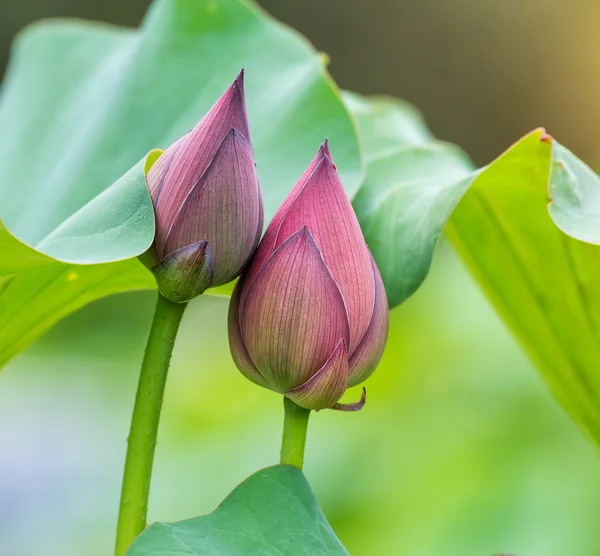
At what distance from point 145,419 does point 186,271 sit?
0.28 ft

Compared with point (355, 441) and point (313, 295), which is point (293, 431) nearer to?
point (313, 295)

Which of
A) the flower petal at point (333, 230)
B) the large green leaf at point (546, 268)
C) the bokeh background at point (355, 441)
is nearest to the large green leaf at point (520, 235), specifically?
the large green leaf at point (546, 268)

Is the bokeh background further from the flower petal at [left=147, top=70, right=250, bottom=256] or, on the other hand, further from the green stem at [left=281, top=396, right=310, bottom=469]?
the flower petal at [left=147, top=70, right=250, bottom=256]

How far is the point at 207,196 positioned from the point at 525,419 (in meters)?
1.06

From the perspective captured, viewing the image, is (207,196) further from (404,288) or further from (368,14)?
(368,14)

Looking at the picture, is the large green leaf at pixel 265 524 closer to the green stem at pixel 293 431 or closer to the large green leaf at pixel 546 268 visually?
the green stem at pixel 293 431

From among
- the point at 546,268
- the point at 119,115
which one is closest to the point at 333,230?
the point at 546,268

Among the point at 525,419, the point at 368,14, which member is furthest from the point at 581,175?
the point at 368,14

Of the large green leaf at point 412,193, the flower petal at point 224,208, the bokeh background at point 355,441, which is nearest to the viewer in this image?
the flower petal at point 224,208

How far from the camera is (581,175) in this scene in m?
0.50

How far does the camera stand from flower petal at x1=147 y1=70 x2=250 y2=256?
0.36m

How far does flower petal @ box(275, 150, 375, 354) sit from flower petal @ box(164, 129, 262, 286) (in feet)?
0.06

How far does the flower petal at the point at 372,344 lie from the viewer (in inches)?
14.9

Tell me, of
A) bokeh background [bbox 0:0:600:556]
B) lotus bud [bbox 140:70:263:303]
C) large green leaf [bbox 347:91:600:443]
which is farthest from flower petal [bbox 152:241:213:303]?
bokeh background [bbox 0:0:600:556]
